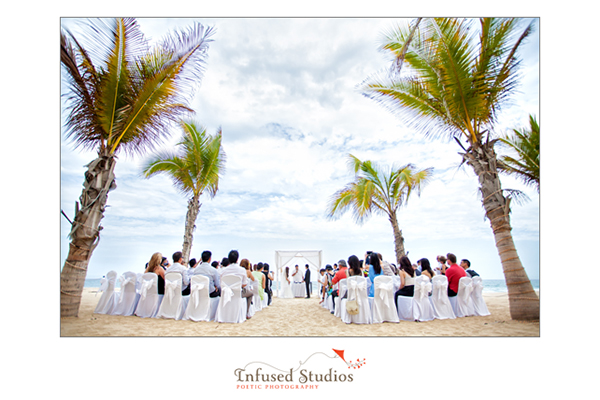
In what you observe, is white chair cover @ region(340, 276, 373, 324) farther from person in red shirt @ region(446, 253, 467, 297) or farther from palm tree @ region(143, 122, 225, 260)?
palm tree @ region(143, 122, 225, 260)

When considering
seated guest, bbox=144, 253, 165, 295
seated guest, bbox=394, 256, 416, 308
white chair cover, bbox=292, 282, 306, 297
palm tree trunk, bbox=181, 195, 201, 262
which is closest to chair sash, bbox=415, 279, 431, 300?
seated guest, bbox=394, 256, 416, 308

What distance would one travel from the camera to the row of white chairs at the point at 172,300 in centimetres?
529

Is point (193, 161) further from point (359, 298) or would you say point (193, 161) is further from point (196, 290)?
point (359, 298)

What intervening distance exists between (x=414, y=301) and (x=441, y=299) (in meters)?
0.70

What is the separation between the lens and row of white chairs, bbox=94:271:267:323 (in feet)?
17.3

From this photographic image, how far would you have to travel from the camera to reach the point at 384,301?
5.39 m

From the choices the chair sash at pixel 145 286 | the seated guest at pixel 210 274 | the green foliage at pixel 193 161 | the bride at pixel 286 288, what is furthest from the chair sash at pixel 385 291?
the bride at pixel 286 288

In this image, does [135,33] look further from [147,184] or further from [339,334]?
[339,334]

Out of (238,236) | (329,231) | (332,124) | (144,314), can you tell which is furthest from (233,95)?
(329,231)

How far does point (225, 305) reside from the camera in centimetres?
532

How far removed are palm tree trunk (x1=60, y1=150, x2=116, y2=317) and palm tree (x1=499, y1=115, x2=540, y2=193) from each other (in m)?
7.67

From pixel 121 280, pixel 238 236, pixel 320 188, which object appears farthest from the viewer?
pixel 238 236

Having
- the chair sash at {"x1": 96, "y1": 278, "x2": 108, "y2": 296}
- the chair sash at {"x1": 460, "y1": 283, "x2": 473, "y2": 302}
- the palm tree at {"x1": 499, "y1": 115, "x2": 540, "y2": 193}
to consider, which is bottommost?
the chair sash at {"x1": 460, "y1": 283, "x2": 473, "y2": 302}
